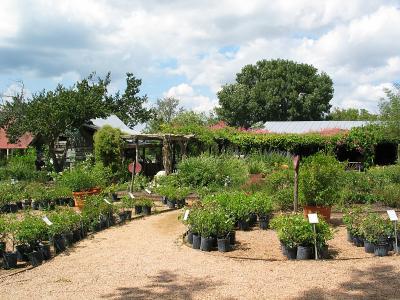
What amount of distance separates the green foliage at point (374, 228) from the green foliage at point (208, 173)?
Result: 22.4ft

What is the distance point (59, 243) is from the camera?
7715 mm

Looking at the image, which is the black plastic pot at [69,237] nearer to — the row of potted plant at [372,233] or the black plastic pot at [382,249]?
the row of potted plant at [372,233]

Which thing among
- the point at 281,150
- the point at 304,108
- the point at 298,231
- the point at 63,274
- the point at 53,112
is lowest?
the point at 63,274

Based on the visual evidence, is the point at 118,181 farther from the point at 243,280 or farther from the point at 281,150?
the point at 243,280

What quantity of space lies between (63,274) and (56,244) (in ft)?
4.40

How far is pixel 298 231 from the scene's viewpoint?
6.89 meters

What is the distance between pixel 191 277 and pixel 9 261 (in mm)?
2653

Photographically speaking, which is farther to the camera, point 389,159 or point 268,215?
point 389,159

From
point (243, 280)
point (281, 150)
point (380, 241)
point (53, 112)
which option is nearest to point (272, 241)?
point (380, 241)

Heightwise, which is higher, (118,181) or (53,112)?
(53,112)

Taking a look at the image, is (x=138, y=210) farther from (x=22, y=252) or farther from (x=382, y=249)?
(x=382, y=249)

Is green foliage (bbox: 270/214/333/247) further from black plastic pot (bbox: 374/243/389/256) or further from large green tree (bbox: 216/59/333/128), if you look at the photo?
large green tree (bbox: 216/59/333/128)

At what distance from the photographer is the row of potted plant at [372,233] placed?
23.3 ft

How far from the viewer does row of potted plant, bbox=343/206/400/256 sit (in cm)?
711
